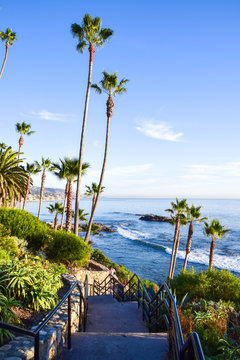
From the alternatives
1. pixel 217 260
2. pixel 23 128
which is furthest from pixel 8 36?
pixel 217 260

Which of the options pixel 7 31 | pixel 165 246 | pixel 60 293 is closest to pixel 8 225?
pixel 60 293

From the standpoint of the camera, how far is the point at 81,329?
582 cm

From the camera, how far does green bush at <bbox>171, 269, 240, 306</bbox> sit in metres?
10.0

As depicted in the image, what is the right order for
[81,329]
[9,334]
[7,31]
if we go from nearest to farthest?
[9,334] → [81,329] → [7,31]

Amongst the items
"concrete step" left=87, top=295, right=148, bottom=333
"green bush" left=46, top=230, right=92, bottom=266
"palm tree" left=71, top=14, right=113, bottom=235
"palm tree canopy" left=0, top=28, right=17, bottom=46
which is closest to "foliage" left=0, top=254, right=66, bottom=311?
"concrete step" left=87, top=295, right=148, bottom=333

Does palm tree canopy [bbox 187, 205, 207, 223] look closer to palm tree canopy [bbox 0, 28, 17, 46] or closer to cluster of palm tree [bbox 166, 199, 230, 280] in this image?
cluster of palm tree [bbox 166, 199, 230, 280]

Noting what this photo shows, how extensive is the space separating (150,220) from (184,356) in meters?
90.4

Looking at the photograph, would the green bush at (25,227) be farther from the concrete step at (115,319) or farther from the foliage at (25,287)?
the foliage at (25,287)

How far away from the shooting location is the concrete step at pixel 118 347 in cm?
377

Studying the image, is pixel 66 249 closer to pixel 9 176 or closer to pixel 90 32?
pixel 9 176

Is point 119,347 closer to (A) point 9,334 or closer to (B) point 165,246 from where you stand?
(A) point 9,334

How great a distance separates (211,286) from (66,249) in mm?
8379

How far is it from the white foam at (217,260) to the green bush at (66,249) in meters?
28.0

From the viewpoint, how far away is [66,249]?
13.6 m
